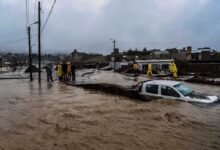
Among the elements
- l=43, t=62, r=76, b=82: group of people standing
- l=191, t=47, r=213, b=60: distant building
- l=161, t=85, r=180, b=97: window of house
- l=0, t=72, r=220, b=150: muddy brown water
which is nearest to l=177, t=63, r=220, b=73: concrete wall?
l=191, t=47, r=213, b=60: distant building

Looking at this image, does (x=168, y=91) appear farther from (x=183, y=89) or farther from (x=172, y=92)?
(x=183, y=89)

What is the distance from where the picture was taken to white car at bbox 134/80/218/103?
48.8 ft

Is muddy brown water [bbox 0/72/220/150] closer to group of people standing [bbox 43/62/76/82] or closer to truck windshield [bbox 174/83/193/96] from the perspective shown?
truck windshield [bbox 174/83/193/96]

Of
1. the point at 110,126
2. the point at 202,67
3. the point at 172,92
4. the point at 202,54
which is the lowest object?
the point at 110,126

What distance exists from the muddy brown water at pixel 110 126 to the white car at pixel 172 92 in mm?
343

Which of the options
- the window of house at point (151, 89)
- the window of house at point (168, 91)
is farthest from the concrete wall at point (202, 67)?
the window of house at point (168, 91)

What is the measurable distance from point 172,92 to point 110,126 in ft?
15.0

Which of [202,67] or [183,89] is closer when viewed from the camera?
[183,89]

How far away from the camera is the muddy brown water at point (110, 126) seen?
9375mm

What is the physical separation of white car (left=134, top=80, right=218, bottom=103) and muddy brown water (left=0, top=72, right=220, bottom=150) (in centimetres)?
34

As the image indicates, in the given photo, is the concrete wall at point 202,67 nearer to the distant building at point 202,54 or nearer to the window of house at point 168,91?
the distant building at point 202,54

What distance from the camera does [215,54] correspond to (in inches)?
2790

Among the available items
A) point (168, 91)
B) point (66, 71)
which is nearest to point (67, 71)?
point (66, 71)

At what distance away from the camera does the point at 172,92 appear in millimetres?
15297
